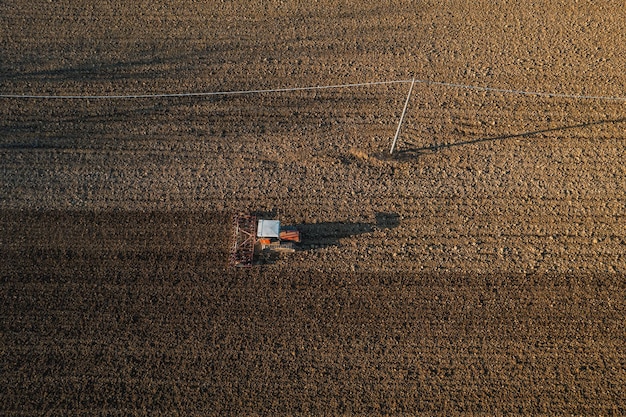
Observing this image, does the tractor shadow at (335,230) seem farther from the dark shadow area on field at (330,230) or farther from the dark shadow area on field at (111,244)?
the dark shadow area on field at (111,244)

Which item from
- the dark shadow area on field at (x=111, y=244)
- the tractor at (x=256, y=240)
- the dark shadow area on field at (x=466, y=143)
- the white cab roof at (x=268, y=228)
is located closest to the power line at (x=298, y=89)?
the dark shadow area on field at (x=466, y=143)

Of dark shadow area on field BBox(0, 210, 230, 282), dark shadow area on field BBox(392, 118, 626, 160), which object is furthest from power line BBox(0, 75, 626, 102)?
dark shadow area on field BBox(0, 210, 230, 282)

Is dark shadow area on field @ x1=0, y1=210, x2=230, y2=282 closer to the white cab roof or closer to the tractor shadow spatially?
the white cab roof

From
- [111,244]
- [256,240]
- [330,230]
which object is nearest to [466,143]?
[330,230]

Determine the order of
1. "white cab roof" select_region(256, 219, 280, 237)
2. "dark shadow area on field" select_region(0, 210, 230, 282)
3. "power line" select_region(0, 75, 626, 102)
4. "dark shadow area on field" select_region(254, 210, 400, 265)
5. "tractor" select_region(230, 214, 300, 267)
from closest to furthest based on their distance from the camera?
"white cab roof" select_region(256, 219, 280, 237) < "tractor" select_region(230, 214, 300, 267) < "dark shadow area on field" select_region(0, 210, 230, 282) < "dark shadow area on field" select_region(254, 210, 400, 265) < "power line" select_region(0, 75, 626, 102)

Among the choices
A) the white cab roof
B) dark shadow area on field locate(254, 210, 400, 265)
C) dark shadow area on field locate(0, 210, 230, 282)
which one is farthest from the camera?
dark shadow area on field locate(254, 210, 400, 265)

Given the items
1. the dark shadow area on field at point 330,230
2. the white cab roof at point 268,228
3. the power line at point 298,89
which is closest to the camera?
the white cab roof at point 268,228

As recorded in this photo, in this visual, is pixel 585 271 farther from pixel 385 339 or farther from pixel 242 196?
pixel 242 196

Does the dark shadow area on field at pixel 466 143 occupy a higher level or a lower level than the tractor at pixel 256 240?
higher
